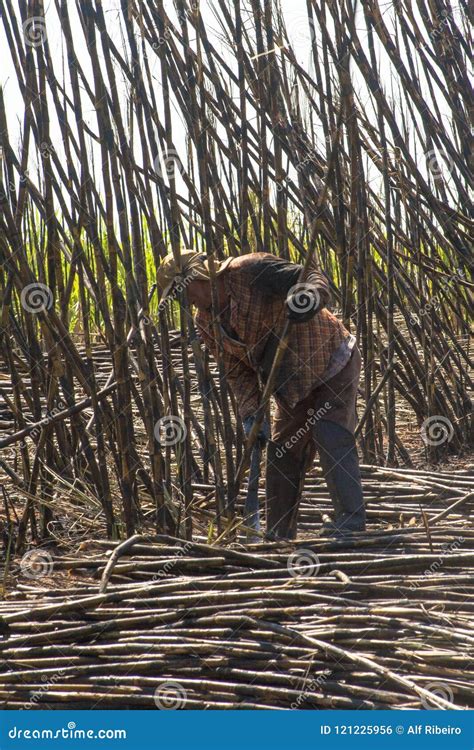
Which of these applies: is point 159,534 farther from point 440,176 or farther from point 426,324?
point 440,176

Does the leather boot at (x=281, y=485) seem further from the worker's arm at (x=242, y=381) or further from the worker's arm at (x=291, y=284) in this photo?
the worker's arm at (x=291, y=284)

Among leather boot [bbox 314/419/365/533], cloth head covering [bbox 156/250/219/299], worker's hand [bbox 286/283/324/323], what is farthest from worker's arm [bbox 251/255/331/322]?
leather boot [bbox 314/419/365/533]

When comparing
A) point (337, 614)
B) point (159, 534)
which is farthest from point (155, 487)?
point (337, 614)

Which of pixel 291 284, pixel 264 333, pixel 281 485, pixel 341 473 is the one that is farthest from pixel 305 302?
pixel 281 485

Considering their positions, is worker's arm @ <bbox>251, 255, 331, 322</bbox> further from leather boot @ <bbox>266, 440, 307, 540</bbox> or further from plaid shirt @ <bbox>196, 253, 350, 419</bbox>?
leather boot @ <bbox>266, 440, 307, 540</bbox>

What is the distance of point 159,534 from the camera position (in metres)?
2.14

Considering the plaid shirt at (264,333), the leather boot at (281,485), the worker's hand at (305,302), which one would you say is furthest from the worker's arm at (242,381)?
the worker's hand at (305,302)

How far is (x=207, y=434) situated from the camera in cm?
235

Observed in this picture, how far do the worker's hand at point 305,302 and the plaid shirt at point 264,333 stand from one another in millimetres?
52

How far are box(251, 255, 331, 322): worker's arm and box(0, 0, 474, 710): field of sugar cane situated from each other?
102 millimetres

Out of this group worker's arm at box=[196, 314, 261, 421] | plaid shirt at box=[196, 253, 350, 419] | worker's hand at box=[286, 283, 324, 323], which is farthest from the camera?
worker's arm at box=[196, 314, 261, 421]

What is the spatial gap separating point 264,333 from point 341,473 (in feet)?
1.36

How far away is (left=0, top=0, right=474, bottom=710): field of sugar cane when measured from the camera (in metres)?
1.56

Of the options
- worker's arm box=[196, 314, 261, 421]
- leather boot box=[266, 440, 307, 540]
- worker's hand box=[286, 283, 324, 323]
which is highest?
worker's hand box=[286, 283, 324, 323]
